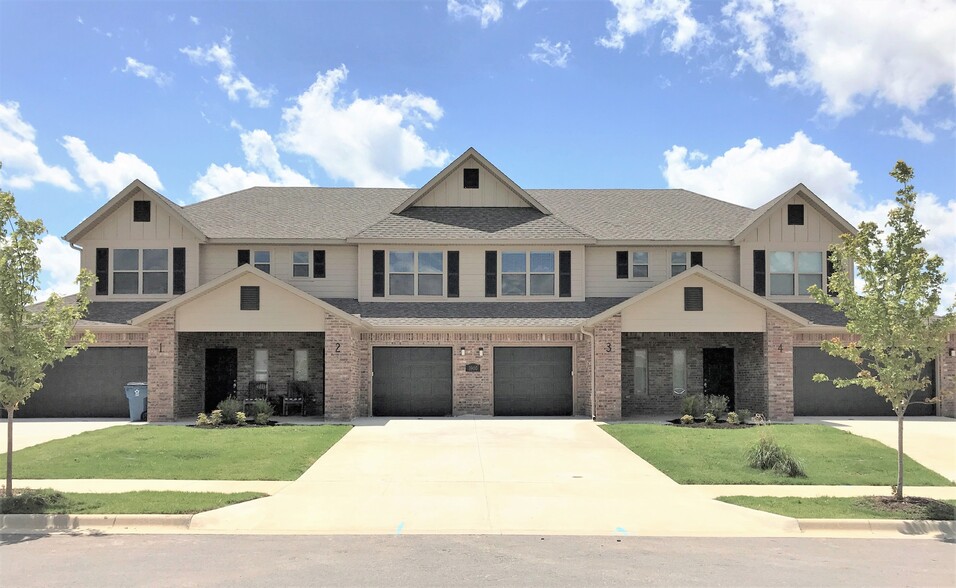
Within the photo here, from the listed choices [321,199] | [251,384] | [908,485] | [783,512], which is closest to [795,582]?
[783,512]

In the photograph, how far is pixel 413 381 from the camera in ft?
76.7

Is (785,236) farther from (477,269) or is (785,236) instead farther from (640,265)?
(477,269)

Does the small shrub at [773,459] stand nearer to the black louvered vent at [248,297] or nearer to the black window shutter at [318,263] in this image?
the black louvered vent at [248,297]

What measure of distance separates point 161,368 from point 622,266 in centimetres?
1482

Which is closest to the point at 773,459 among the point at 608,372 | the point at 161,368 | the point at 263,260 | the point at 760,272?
the point at 608,372

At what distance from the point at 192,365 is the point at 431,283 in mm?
7985

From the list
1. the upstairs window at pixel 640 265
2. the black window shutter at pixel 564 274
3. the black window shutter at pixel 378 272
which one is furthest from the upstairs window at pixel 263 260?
the upstairs window at pixel 640 265

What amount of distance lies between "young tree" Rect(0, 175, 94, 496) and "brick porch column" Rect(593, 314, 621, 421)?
1401 centimetres

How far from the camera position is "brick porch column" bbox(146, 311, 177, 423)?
2123 centimetres

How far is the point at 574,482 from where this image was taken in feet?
42.8

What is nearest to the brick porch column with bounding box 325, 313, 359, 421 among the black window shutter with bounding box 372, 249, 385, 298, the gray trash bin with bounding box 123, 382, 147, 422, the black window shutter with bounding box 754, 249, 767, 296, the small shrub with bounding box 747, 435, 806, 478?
the black window shutter with bounding box 372, 249, 385, 298

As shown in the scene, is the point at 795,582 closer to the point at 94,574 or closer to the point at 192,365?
the point at 94,574

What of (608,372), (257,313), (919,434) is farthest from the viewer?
(608,372)

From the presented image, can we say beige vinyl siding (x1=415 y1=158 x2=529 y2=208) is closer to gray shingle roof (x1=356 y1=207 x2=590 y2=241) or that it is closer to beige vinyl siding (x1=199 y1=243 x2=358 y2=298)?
gray shingle roof (x1=356 y1=207 x2=590 y2=241)
